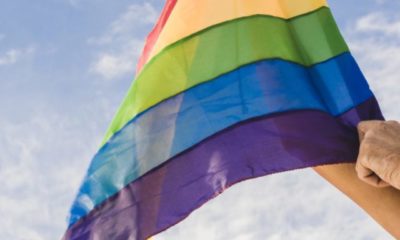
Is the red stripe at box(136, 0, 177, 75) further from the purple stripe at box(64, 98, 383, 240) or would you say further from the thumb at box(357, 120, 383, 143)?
the thumb at box(357, 120, 383, 143)

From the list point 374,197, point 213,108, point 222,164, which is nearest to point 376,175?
point 374,197

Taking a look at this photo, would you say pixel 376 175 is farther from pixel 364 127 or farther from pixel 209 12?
pixel 209 12

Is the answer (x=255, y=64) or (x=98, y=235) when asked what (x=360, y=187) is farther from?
(x=98, y=235)

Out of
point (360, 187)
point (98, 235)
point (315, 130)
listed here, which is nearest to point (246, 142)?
point (315, 130)

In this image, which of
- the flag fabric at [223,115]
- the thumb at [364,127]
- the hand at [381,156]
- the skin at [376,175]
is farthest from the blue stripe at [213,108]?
the hand at [381,156]

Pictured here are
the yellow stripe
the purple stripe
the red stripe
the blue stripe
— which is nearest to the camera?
the purple stripe

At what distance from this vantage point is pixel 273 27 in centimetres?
506

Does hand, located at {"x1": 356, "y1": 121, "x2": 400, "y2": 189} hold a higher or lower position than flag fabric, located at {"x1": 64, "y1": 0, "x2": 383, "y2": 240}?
lower

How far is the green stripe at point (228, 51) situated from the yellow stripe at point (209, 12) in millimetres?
58

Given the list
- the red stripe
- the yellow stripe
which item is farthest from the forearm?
the red stripe

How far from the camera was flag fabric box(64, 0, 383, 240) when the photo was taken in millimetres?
4445

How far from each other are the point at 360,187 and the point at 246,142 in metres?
0.83

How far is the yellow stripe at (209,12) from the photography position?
515cm

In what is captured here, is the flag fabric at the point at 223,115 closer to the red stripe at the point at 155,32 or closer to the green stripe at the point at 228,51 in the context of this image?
the green stripe at the point at 228,51
